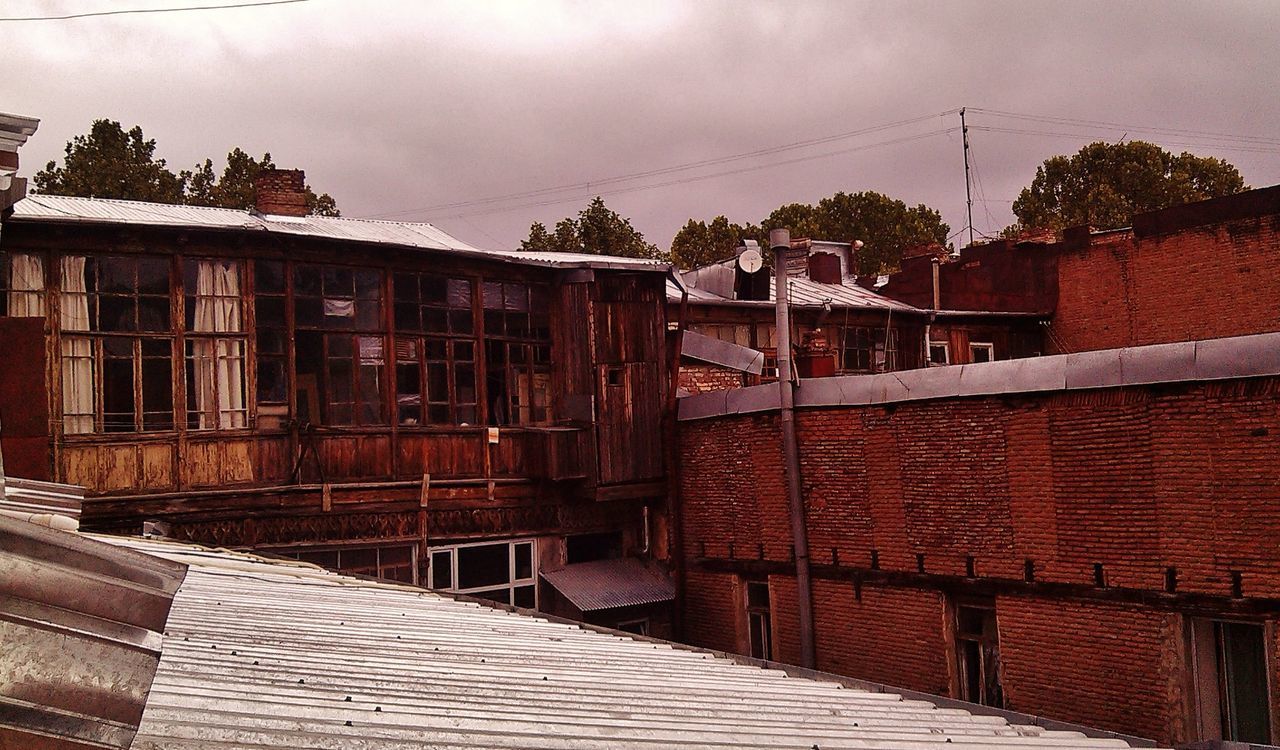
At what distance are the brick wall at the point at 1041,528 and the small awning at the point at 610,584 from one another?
2.11 m

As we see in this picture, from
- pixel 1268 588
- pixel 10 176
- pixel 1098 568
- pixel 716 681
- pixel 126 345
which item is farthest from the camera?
pixel 126 345

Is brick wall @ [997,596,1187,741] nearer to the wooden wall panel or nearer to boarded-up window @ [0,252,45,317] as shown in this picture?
the wooden wall panel

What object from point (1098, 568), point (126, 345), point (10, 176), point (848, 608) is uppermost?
point (10, 176)

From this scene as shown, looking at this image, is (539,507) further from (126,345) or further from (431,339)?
(126,345)

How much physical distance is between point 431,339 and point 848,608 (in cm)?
834

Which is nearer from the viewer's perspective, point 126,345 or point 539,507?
point 126,345

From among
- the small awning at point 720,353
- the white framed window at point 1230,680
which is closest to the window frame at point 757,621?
the small awning at point 720,353

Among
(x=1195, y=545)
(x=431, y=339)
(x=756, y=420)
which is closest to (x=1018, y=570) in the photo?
(x=1195, y=545)

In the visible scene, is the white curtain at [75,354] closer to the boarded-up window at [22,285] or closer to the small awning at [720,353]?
the boarded-up window at [22,285]

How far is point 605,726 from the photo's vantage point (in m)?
4.10

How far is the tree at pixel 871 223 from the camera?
61219 millimetres


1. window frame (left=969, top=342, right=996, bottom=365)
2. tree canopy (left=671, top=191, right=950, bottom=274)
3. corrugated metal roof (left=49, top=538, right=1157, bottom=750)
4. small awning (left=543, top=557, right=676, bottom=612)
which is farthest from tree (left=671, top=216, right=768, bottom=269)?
corrugated metal roof (left=49, top=538, right=1157, bottom=750)

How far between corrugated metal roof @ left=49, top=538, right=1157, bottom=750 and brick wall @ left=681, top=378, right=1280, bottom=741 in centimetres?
633

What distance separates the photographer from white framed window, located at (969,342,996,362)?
29.7 metres
